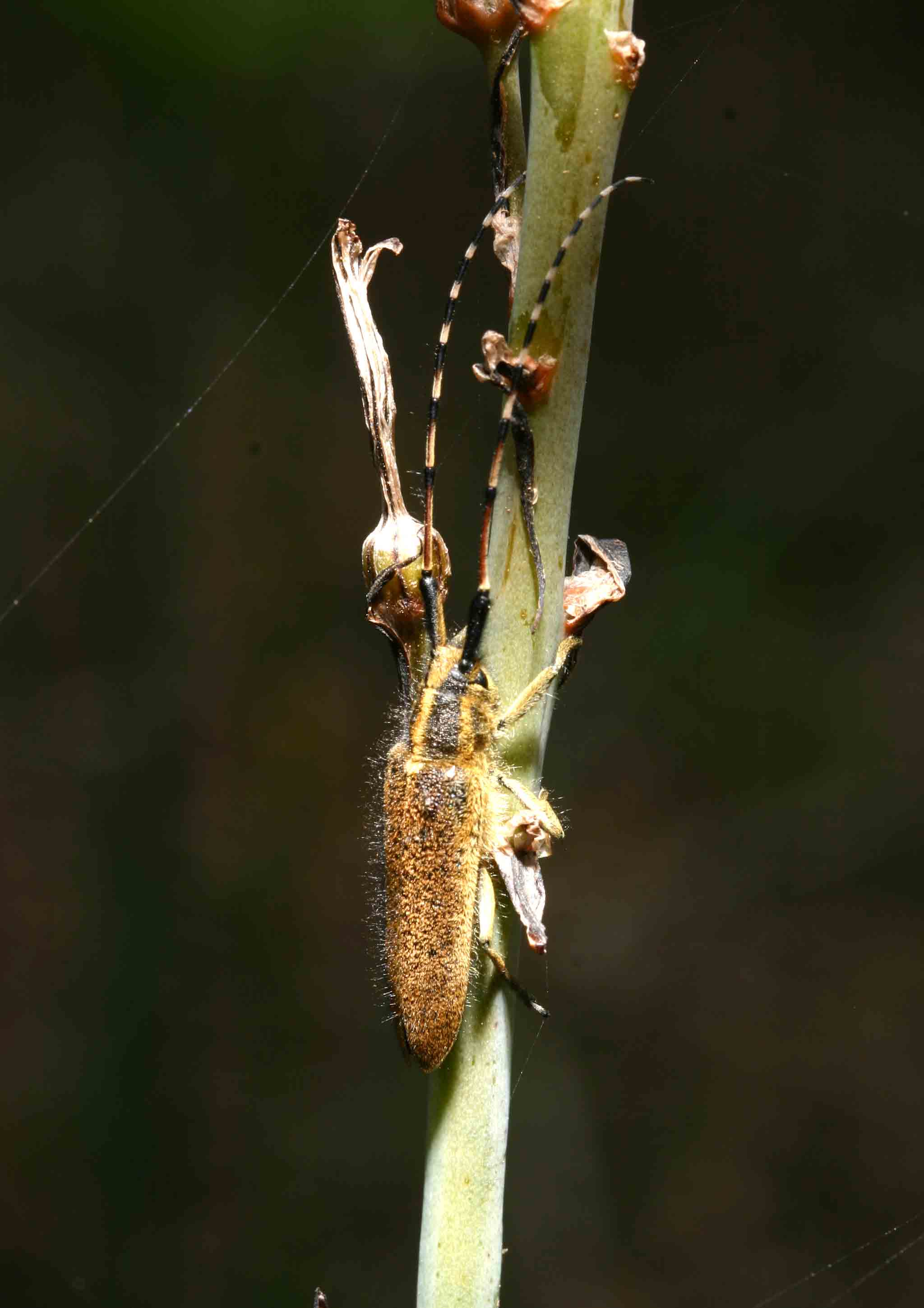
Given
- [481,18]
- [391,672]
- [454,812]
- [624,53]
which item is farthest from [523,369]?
[391,672]

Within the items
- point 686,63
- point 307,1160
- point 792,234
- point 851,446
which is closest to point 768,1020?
point 307,1160

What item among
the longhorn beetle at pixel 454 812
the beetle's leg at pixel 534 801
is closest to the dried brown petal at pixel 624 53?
the longhorn beetle at pixel 454 812

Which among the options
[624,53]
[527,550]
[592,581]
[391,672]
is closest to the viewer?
[624,53]

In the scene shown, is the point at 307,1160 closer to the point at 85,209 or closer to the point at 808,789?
the point at 808,789

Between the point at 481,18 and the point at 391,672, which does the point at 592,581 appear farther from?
the point at 391,672

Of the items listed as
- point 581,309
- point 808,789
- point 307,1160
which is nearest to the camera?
point 581,309

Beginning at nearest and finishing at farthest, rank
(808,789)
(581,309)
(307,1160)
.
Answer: (581,309) → (808,789) → (307,1160)
